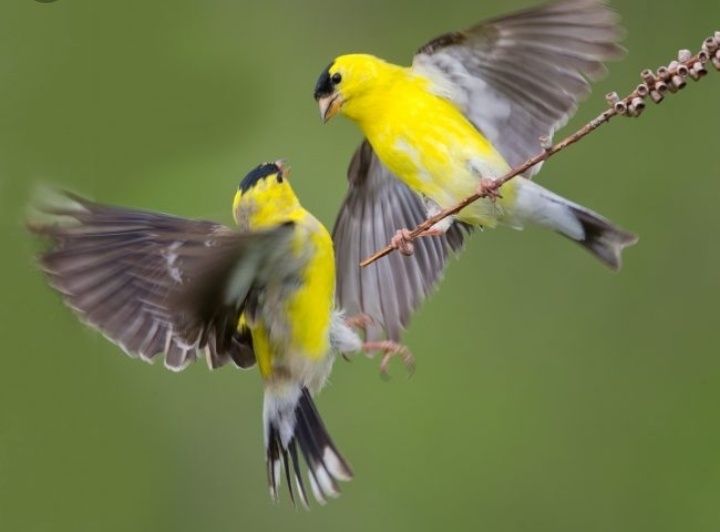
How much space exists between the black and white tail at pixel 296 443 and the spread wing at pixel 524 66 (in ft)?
2.62

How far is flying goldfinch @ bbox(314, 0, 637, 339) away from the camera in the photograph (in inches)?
145

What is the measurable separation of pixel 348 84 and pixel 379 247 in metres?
0.50

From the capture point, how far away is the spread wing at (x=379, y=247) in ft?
13.7

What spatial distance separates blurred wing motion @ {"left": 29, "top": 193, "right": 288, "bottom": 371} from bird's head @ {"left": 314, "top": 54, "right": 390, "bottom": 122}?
72 centimetres

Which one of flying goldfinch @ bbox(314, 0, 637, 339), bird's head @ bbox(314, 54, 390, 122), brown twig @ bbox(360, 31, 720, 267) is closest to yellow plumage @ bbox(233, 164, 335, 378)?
flying goldfinch @ bbox(314, 0, 637, 339)

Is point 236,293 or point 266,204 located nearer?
point 236,293

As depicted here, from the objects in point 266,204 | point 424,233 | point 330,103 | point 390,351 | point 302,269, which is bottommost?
point 424,233

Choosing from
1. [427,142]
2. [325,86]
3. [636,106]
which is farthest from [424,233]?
[325,86]

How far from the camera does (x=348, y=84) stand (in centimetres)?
410

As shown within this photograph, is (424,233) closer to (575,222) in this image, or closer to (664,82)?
(664,82)

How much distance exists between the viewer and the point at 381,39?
6211mm

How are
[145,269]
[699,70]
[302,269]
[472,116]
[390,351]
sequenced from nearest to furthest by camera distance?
[699,70] < [145,269] < [390,351] < [302,269] < [472,116]

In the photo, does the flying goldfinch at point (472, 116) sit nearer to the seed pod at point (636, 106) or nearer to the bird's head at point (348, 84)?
the bird's head at point (348, 84)

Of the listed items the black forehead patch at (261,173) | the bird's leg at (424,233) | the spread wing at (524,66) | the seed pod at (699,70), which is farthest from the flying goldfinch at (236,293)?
the seed pod at (699,70)
